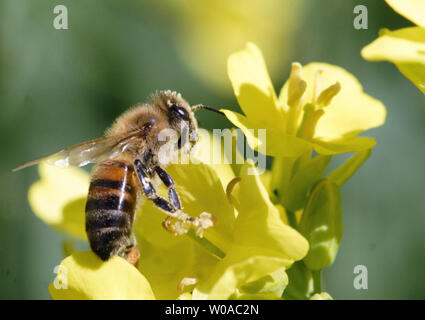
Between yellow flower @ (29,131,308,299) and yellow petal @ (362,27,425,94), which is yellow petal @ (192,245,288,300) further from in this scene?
yellow petal @ (362,27,425,94)

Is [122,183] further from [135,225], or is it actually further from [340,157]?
[340,157]

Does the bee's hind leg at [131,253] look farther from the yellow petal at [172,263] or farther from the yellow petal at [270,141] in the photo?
the yellow petal at [270,141]

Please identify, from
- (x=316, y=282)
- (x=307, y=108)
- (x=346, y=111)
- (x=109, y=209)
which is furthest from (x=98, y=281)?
(x=346, y=111)

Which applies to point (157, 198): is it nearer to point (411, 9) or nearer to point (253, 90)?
point (253, 90)

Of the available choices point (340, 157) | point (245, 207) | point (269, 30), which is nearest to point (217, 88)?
point (269, 30)

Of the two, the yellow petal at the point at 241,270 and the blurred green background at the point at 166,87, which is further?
the blurred green background at the point at 166,87

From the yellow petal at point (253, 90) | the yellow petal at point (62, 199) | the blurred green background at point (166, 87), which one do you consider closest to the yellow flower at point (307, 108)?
the yellow petal at point (253, 90)

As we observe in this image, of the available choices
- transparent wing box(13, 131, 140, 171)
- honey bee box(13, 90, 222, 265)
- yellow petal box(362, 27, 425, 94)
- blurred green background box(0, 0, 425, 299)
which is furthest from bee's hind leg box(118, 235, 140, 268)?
blurred green background box(0, 0, 425, 299)
